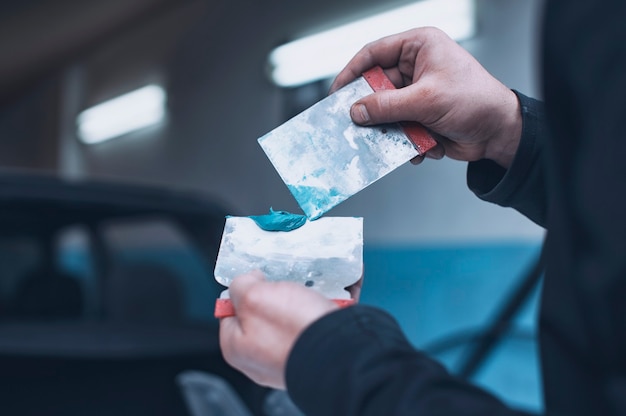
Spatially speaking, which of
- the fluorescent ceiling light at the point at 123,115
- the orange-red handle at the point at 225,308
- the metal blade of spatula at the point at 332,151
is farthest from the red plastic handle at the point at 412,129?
the fluorescent ceiling light at the point at 123,115

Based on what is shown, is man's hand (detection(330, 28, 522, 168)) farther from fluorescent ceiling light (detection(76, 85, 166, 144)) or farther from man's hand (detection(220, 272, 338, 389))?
fluorescent ceiling light (detection(76, 85, 166, 144))

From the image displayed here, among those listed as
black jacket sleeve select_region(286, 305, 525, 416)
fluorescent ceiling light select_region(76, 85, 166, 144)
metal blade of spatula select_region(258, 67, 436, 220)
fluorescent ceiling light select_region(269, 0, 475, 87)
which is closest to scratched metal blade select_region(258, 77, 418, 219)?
metal blade of spatula select_region(258, 67, 436, 220)

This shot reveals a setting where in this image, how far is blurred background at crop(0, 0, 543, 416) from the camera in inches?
65.2

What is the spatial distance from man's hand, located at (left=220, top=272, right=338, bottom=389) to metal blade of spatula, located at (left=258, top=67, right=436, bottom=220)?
0.54 ft

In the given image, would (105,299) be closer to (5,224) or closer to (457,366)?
(5,224)

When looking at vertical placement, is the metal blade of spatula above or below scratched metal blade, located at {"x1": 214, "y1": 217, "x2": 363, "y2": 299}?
above

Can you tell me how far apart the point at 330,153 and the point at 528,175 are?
28 cm

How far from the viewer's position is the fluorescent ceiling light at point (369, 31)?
2549 mm

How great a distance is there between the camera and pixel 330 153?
2.60ft

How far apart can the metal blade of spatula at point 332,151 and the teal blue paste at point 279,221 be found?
0.01 meters

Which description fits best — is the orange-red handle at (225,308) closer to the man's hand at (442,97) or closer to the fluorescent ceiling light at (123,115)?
the man's hand at (442,97)

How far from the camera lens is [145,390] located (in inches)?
64.5

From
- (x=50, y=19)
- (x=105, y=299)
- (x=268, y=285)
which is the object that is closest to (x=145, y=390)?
(x=105, y=299)

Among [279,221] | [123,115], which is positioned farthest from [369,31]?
[123,115]
